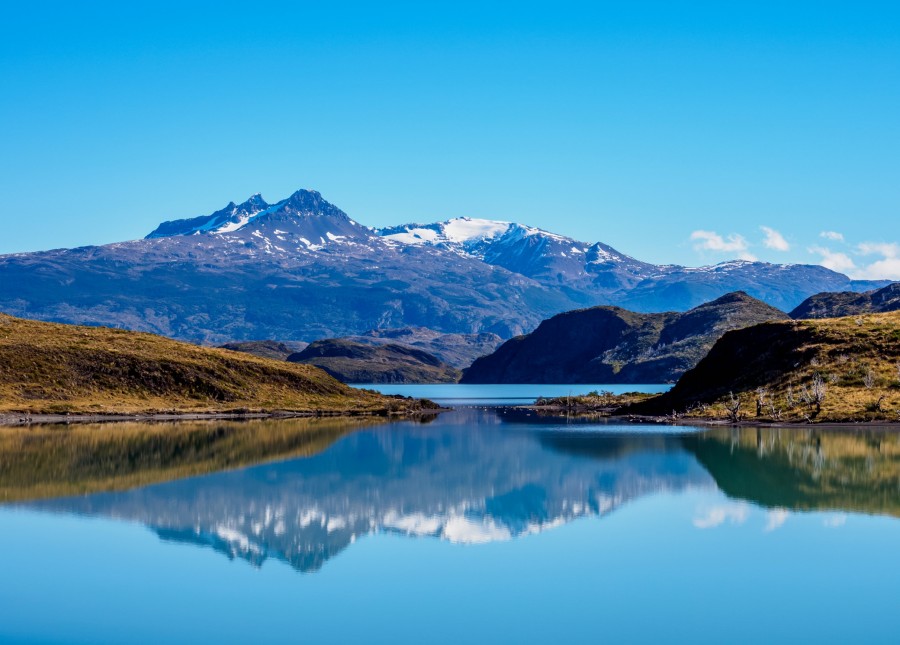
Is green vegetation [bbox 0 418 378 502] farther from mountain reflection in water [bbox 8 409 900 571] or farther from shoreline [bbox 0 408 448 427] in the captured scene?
shoreline [bbox 0 408 448 427]

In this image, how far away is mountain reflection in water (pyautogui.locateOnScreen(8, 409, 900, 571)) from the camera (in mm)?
42781

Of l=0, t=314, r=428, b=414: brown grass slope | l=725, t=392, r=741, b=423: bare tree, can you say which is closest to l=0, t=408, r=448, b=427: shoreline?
l=0, t=314, r=428, b=414: brown grass slope

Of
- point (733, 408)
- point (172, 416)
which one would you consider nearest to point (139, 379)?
point (172, 416)

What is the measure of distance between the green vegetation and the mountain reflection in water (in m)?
2.25

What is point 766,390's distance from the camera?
11544 centimetres

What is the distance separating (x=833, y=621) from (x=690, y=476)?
34.8m

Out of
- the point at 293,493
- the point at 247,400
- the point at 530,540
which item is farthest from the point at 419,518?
the point at 247,400

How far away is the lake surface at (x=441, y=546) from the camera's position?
27078 millimetres

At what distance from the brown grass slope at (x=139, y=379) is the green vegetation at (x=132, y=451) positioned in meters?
19.1

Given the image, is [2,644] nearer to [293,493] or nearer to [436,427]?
[293,493]

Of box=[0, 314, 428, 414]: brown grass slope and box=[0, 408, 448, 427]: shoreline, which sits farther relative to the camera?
box=[0, 314, 428, 414]: brown grass slope

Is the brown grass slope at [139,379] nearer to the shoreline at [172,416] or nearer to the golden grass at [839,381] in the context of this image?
the shoreline at [172,416]

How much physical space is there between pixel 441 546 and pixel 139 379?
362ft

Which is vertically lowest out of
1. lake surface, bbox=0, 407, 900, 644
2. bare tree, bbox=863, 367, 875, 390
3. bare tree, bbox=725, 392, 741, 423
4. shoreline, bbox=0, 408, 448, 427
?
lake surface, bbox=0, 407, 900, 644
